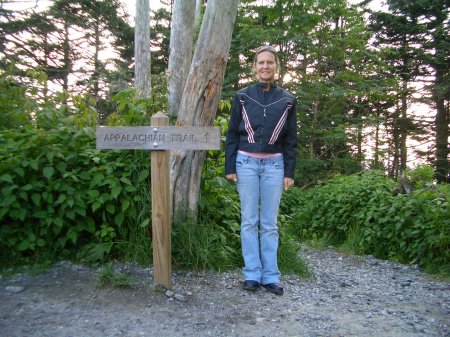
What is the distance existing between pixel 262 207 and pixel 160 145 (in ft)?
3.63

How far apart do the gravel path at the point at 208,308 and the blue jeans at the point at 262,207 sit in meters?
0.24

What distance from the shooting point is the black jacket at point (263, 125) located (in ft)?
11.4

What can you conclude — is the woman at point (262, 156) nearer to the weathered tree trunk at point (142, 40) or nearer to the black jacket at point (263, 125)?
Answer: the black jacket at point (263, 125)

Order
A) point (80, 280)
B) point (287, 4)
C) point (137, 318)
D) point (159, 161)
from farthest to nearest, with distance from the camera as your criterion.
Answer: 1. point (287, 4)
2. point (80, 280)
3. point (159, 161)
4. point (137, 318)

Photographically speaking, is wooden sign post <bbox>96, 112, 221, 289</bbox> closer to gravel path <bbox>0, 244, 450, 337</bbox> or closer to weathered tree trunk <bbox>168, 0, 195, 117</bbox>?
gravel path <bbox>0, 244, 450, 337</bbox>

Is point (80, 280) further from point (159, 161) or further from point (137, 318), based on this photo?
point (159, 161)

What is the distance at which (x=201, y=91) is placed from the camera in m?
4.02

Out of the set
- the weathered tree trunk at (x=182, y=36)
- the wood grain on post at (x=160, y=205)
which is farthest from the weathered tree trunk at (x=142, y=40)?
the wood grain on post at (x=160, y=205)

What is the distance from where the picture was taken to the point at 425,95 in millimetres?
15875

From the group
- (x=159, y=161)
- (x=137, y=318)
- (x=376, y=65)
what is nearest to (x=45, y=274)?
(x=137, y=318)

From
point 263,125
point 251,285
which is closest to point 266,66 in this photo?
point 263,125

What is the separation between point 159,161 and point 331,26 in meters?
14.1

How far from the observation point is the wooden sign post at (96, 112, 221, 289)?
10.3ft

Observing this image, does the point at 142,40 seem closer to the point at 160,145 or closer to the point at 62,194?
the point at 62,194
